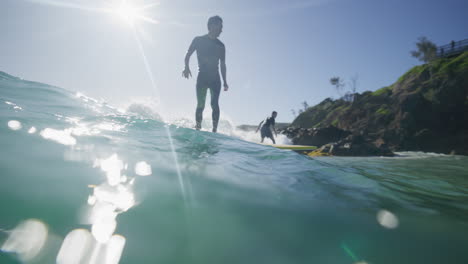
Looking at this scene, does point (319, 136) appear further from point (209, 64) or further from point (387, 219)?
point (387, 219)

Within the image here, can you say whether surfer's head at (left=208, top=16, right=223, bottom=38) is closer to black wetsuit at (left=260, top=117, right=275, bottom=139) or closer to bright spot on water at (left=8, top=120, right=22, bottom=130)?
bright spot on water at (left=8, top=120, right=22, bottom=130)

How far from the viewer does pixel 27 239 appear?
0.62 metres

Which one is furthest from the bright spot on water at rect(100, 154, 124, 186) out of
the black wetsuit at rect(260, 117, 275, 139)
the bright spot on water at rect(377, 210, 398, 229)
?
the black wetsuit at rect(260, 117, 275, 139)

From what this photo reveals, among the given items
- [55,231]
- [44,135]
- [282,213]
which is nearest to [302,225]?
[282,213]

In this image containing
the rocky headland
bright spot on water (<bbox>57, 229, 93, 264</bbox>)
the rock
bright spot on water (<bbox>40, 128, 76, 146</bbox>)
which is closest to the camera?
bright spot on water (<bbox>57, 229, 93, 264</bbox>)

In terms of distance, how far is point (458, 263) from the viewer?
721 mm

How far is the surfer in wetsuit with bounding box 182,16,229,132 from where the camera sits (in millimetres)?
4245

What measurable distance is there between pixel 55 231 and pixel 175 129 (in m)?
2.20

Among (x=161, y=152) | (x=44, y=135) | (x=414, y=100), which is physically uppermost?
(x=414, y=100)

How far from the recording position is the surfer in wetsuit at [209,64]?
4245mm

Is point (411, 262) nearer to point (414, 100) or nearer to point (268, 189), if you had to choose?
point (268, 189)

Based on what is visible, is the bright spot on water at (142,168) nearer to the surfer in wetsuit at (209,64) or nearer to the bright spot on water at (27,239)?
the bright spot on water at (27,239)

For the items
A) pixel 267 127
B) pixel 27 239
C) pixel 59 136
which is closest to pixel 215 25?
pixel 59 136

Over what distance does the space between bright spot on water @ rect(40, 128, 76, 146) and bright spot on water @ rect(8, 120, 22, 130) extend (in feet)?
0.44
